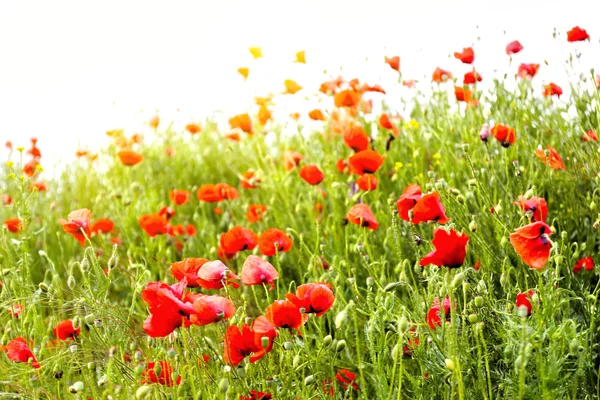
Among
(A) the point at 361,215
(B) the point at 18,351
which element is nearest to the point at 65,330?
(B) the point at 18,351

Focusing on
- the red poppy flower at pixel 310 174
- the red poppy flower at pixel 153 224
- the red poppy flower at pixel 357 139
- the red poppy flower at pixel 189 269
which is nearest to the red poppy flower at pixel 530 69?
the red poppy flower at pixel 357 139

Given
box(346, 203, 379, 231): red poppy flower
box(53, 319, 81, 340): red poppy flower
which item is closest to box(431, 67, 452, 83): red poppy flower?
box(346, 203, 379, 231): red poppy flower

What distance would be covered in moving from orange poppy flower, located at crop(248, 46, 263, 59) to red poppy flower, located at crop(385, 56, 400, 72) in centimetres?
84

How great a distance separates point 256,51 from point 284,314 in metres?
2.68

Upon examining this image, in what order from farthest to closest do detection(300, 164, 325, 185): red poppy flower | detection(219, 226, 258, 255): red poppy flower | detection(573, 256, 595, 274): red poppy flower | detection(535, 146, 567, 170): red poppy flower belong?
detection(300, 164, 325, 185): red poppy flower < detection(535, 146, 567, 170): red poppy flower < detection(573, 256, 595, 274): red poppy flower < detection(219, 226, 258, 255): red poppy flower

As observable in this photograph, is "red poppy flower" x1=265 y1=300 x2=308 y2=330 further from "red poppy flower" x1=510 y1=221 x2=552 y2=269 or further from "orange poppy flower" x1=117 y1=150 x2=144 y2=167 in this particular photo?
"orange poppy flower" x1=117 y1=150 x2=144 y2=167

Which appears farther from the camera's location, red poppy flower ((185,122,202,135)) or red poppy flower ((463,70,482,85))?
red poppy flower ((185,122,202,135))

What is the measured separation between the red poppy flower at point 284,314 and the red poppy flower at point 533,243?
56 centimetres

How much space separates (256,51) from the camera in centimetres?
416

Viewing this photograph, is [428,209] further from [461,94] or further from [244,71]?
[244,71]

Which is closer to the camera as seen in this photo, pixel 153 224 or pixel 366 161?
pixel 366 161

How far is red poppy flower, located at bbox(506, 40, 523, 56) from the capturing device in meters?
3.38

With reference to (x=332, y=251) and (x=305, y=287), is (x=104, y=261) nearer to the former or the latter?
(x=332, y=251)

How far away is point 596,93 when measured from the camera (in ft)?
9.05
